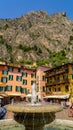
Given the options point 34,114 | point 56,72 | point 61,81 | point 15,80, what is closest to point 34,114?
point 34,114

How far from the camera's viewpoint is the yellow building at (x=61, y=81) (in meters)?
44.8

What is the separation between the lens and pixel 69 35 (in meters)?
128

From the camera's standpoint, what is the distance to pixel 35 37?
115875 millimetres

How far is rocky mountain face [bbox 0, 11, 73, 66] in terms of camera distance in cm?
10209

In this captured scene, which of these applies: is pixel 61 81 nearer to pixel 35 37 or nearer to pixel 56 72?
pixel 56 72

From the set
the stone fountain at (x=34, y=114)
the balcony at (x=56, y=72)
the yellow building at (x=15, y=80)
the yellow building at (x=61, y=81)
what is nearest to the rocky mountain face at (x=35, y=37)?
the yellow building at (x=15, y=80)

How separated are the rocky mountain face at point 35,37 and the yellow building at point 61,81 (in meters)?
41.5

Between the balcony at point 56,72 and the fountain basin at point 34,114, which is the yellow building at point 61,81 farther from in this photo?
the fountain basin at point 34,114

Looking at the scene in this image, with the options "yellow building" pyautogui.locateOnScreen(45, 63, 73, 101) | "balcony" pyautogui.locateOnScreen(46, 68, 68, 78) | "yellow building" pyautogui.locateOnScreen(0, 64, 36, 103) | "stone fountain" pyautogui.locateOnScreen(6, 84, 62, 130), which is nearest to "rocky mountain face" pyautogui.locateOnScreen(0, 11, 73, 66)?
"yellow building" pyautogui.locateOnScreen(0, 64, 36, 103)

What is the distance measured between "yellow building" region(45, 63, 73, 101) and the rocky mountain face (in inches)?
1634

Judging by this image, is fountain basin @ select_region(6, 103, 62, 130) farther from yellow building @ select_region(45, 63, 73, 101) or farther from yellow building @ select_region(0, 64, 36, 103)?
yellow building @ select_region(0, 64, 36, 103)

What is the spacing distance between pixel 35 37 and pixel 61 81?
7120 centimetres

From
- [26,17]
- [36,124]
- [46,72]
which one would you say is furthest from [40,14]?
[36,124]

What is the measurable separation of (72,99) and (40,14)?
114m
